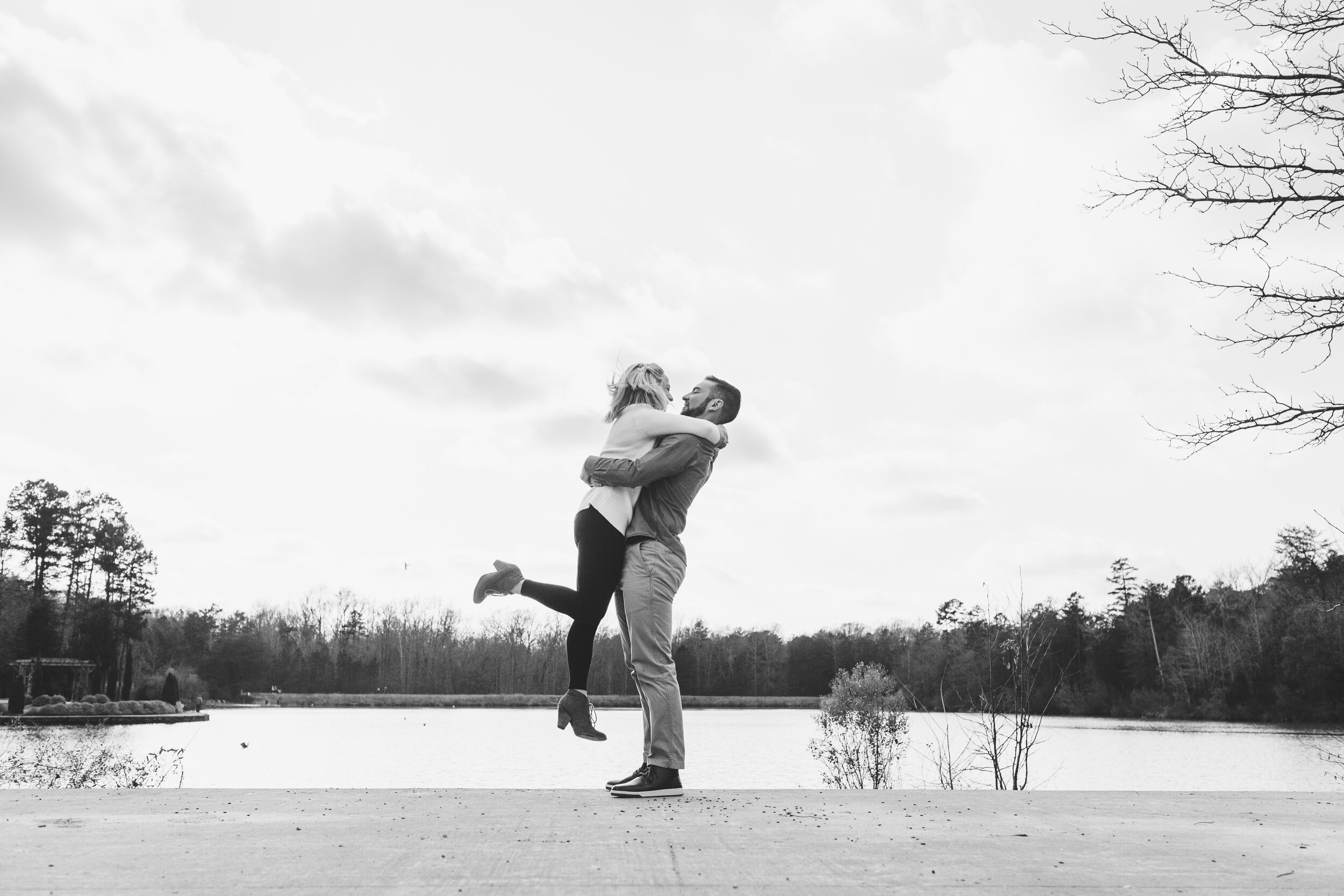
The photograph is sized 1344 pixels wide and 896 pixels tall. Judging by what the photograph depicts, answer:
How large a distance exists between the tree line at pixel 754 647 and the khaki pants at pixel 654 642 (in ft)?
20.0

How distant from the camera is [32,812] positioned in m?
2.77

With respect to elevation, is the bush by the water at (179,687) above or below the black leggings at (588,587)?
below

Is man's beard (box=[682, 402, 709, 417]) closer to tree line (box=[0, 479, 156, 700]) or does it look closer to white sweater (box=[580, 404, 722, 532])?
white sweater (box=[580, 404, 722, 532])

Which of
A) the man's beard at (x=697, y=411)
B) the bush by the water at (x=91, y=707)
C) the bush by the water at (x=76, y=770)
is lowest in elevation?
the bush by the water at (x=91, y=707)

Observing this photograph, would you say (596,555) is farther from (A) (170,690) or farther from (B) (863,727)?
(A) (170,690)

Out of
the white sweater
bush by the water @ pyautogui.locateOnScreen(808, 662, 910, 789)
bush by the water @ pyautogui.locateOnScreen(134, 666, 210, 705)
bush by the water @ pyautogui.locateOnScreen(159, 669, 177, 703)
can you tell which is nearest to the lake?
bush by the water @ pyautogui.locateOnScreen(808, 662, 910, 789)

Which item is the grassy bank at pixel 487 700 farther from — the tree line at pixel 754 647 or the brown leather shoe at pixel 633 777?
the brown leather shoe at pixel 633 777

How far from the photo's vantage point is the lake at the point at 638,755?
23016mm


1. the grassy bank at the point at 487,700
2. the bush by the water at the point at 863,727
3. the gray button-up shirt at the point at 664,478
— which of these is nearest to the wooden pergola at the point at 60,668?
the grassy bank at the point at 487,700

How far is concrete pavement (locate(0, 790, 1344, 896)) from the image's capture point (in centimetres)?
183

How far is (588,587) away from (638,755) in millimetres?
29578

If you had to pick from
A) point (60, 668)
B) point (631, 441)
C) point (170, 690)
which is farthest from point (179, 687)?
point (631, 441)

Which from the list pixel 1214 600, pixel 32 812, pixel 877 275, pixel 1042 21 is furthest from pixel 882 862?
A: pixel 1214 600

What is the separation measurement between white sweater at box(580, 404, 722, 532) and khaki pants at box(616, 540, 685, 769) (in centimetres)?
15
